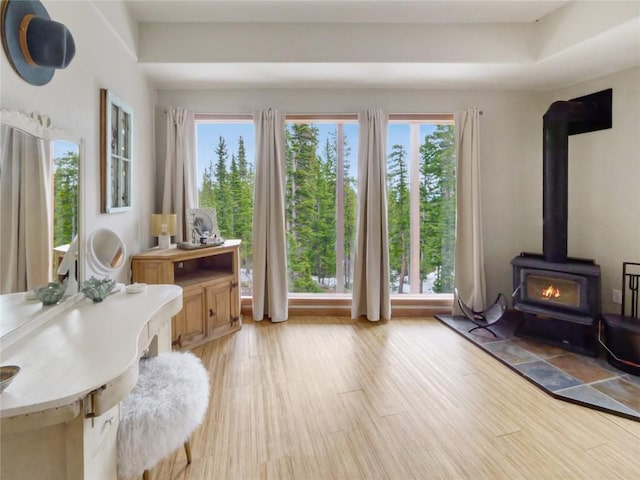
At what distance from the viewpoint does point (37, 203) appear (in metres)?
1.29

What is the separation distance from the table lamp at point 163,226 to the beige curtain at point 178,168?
1.01ft

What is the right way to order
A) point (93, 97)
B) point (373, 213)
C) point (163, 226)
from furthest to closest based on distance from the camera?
point (373, 213), point (163, 226), point (93, 97)

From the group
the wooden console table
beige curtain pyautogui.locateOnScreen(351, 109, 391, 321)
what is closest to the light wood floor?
the wooden console table

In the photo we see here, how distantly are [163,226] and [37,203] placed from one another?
5.00 feet

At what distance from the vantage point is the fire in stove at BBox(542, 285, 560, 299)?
270cm

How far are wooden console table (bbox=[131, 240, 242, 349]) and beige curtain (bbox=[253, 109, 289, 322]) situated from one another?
27 centimetres

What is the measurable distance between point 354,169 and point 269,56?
4.65 ft

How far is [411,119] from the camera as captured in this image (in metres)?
3.34

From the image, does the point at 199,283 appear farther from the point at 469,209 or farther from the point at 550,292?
the point at 550,292

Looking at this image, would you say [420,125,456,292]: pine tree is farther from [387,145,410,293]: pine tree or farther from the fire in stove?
the fire in stove

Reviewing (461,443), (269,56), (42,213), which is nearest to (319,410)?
(461,443)

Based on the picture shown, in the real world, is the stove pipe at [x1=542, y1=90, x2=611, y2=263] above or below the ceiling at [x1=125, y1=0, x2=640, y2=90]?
below

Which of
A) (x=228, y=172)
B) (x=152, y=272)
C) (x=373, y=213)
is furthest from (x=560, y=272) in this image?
(x=152, y=272)

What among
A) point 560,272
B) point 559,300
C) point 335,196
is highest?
point 335,196
